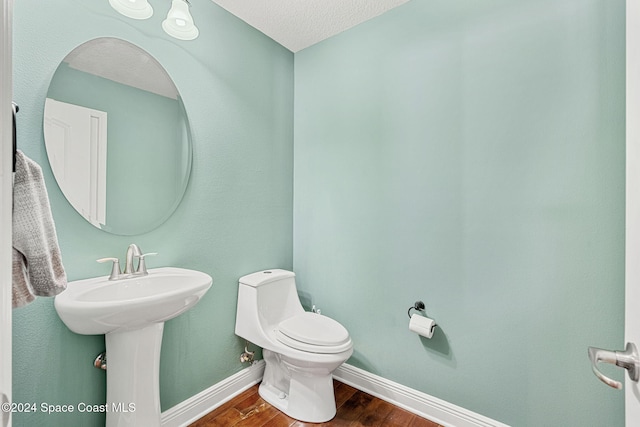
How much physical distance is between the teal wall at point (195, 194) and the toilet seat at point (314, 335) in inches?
16.4

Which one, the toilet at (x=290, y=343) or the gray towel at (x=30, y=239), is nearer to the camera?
the gray towel at (x=30, y=239)

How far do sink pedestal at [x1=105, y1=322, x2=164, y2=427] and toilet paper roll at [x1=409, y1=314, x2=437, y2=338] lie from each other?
1294mm

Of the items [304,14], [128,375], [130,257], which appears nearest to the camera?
[128,375]

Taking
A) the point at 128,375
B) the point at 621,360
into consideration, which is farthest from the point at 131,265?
the point at 621,360

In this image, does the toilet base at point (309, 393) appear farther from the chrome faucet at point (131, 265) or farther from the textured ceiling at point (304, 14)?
the textured ceiling at point (304, 14)

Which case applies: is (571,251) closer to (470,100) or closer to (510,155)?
(510,155)

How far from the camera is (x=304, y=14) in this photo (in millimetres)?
1842

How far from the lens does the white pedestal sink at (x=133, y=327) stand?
1.04 m

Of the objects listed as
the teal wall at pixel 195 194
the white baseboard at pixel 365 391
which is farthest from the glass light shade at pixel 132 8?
the white baseboard at pixel 365 391

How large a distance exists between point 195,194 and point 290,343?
0.98 meters

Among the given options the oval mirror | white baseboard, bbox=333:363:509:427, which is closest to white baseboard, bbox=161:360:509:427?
white baseboard, bbox=333:363:509:427

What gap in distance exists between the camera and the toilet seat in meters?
1.54

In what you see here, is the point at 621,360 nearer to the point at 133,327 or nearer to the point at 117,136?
the point at 133,327

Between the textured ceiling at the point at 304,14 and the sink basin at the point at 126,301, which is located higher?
the textured ceiling at the point at 304,14
